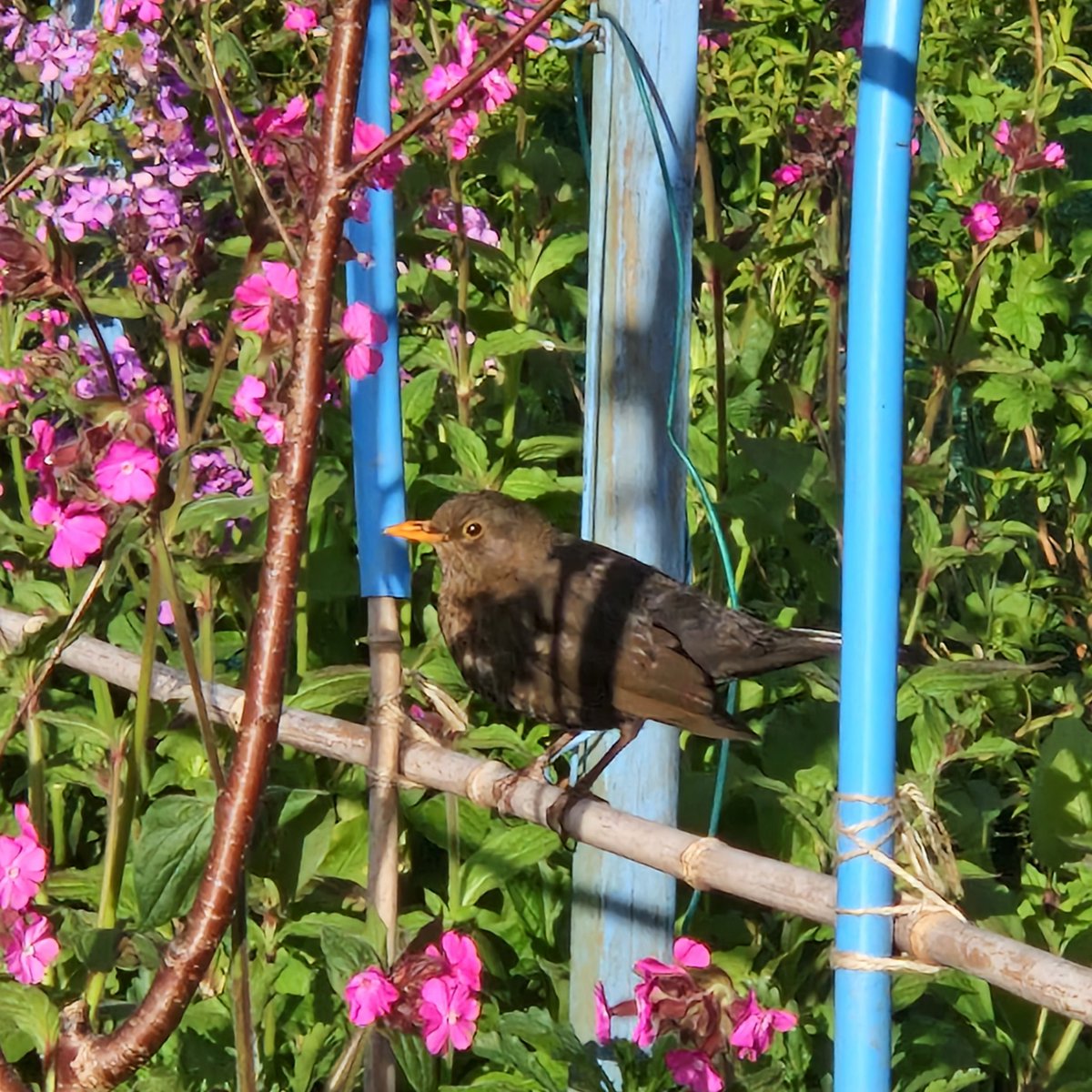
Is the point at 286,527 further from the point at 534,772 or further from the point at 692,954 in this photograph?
the point at 534,772

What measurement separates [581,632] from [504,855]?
1.19 ft

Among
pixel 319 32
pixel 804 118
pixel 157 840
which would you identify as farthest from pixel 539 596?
pixel 319 32

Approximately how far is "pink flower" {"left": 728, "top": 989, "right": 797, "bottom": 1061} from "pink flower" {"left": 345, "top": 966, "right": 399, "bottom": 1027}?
0.39 metres

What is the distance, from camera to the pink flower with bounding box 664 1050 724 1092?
177 cm

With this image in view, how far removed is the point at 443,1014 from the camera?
71.4 inches

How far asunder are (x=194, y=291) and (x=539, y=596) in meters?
0.77

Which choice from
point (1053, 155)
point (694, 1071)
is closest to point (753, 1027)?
point (694, 1071)

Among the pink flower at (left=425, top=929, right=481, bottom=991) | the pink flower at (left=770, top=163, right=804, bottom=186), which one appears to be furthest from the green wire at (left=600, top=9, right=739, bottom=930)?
the pink flower at (left=770, top=163, right=804, bottom=186)

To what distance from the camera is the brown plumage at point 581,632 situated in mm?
2354

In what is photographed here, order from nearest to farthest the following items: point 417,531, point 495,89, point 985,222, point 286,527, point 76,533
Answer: point 286,527
point 76,533
point 417,531
point 495,89
point 985,222

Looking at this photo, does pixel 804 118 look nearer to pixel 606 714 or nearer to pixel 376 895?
pixel 606 714

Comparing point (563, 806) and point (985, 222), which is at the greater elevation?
point (985, 222)

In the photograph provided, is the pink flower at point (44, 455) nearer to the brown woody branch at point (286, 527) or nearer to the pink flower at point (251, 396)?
the pink flower at point (251, 396)

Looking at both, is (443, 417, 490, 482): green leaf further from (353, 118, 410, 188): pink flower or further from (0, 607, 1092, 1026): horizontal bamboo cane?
(353, 118, 410, 188): pink flower
